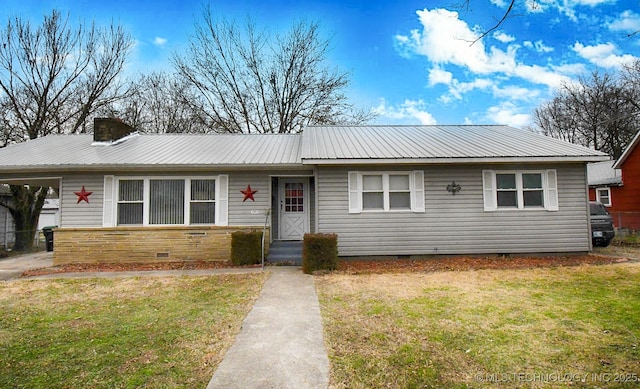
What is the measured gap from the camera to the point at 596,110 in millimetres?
25453

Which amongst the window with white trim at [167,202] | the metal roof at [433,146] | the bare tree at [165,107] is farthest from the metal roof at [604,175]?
the bare tree at [165,107]

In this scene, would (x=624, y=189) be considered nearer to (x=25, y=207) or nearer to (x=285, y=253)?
(x=285, y=253)

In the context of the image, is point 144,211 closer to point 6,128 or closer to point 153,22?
point 153,22

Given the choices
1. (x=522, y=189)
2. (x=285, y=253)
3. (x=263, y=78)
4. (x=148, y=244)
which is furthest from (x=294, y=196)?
(x=263, y=78)

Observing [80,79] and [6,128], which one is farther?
[80,79]

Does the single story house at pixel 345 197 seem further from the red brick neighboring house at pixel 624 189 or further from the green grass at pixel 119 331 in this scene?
the red brick neighboring house at pixel 624 189

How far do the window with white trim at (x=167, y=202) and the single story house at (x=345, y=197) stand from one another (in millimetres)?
30

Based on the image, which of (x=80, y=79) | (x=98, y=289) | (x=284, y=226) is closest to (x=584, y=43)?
(x=284, y=226)

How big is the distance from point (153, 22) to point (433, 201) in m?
11.5

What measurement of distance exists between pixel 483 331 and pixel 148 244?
350 inches

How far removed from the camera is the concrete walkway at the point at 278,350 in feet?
9.55

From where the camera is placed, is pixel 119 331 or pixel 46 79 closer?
pixel 119 331

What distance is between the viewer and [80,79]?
17156 millimetres

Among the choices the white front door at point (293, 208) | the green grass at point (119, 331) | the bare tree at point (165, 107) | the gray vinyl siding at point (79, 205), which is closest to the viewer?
the green grass at point (119, 331)
